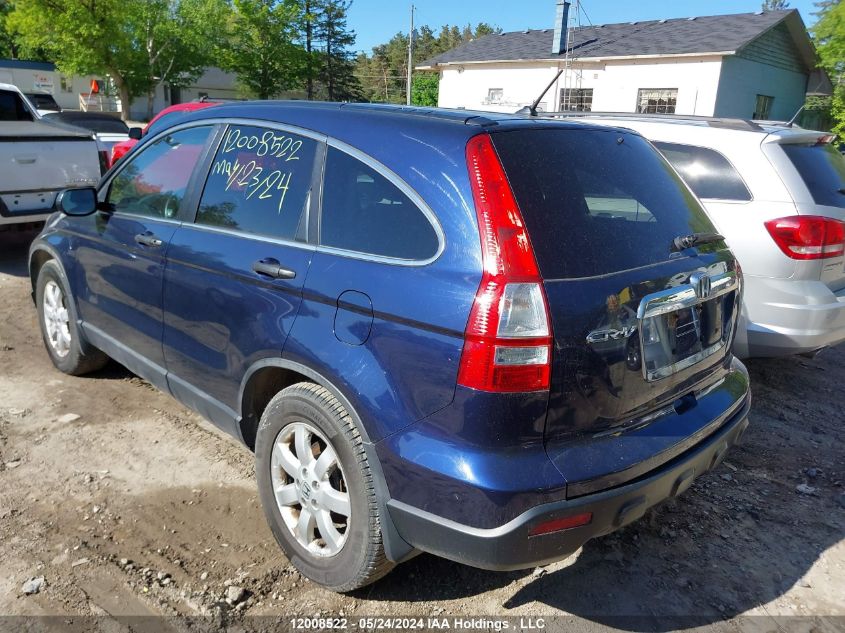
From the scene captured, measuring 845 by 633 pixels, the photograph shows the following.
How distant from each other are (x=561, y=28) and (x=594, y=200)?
24.1 metres

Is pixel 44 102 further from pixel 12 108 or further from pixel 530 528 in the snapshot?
pixel 530 528

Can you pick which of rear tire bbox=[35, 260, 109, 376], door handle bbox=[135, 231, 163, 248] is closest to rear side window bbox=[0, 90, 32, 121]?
rear tire bbox=[35, 260, 109, 376]

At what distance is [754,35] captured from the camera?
852 inches

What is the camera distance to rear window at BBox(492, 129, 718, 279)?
2.27m

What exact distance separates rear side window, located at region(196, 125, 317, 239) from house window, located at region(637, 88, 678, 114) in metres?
22.0

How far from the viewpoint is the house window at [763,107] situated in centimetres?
2419

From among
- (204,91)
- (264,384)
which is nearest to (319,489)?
(264,384)

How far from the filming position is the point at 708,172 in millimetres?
4746

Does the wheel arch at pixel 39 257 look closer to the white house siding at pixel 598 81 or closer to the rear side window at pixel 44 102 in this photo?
the white house siding at pixel 598 81

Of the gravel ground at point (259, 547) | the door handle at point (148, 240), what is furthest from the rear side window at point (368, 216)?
the gravel ground at point (259, 547)

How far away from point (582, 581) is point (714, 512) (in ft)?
3.19

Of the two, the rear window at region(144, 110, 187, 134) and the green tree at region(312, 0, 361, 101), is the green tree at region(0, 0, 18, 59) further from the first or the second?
the rear window at region(144, 110, 187, 134)

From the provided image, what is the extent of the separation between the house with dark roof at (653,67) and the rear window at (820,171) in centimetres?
1750

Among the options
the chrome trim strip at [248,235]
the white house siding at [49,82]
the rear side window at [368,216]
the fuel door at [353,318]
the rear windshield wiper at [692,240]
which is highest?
the white house siding at [49,82]
